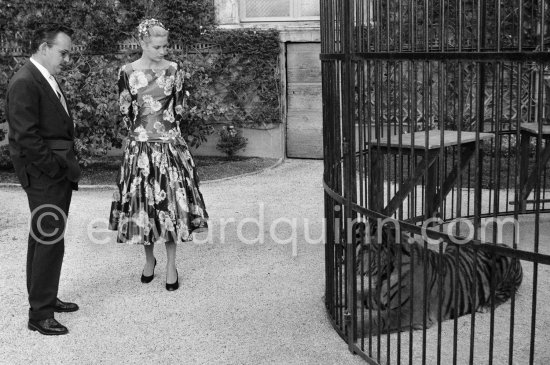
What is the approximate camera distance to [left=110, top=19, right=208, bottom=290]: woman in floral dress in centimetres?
557

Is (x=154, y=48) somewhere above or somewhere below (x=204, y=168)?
above

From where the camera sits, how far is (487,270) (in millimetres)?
4992

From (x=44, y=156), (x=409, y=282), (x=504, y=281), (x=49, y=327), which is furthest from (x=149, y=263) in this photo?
(x=504, y=281)

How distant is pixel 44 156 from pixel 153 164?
3.62 ft

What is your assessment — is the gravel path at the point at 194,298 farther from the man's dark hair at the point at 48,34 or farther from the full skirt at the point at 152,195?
the man's dark hair at the point at 48,34

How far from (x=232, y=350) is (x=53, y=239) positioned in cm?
131

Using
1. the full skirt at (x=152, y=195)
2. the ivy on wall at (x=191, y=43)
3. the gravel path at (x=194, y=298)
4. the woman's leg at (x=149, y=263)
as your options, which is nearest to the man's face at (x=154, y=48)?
the full skirt at (x=152, y=195)

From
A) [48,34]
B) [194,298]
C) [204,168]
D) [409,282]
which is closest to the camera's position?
[409,282]

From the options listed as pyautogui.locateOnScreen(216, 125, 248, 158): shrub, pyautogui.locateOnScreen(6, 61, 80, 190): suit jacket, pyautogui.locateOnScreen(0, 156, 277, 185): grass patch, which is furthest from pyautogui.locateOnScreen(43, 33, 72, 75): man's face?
pyautogui.locateOnScreen(216, 125, 248, 158): shrub

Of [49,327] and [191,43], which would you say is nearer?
[49,327]

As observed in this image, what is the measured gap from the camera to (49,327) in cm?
481

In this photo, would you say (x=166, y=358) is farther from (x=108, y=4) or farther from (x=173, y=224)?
(x=108, y=4)

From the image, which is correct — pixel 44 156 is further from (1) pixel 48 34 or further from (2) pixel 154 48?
(2) pixel 154 48

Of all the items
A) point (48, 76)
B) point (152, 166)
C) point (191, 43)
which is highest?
point (191, 43)
